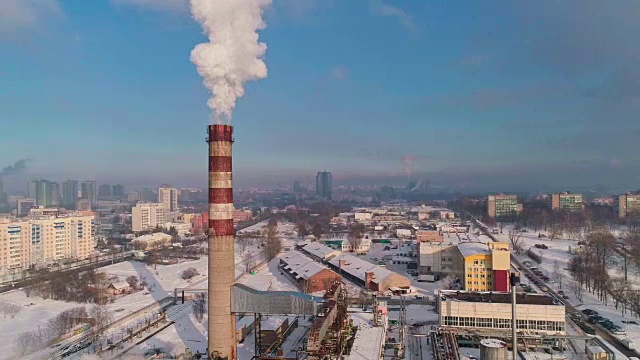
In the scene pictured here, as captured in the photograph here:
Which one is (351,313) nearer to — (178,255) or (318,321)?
(318,321)

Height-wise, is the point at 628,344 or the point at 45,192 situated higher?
the point at 45,192

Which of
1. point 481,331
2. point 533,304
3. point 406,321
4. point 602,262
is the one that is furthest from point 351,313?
point 602,262

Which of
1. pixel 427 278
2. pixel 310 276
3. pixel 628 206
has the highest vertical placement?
pixel 628 206

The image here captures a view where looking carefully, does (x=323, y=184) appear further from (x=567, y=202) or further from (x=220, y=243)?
(x=220, y=243)

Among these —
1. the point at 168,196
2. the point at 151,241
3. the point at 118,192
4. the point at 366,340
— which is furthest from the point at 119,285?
the point at 118,192

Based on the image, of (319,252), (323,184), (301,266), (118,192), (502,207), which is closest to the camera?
(301,266)

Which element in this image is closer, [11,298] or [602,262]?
[11,298]
